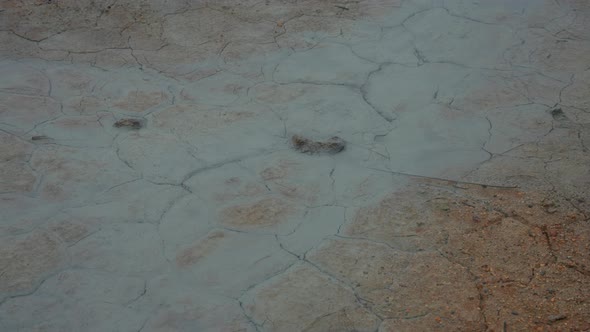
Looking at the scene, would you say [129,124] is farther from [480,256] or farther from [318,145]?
[480,256]

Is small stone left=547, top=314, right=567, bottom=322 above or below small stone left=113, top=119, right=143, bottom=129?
above

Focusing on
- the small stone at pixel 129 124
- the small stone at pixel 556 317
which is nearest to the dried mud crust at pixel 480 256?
the small stone at pixel 556 317

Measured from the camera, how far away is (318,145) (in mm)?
3254

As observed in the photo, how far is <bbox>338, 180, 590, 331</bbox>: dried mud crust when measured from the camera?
2359 mm

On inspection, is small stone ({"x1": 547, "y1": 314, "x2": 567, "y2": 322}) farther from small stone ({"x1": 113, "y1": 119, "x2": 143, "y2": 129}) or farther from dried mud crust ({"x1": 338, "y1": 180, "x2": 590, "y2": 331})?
small stone ({"x1": 113, "y1": 119, "x2": 143, "y2": 129})

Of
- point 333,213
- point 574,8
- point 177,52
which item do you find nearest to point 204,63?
point 177,52

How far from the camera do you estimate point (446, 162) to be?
314cm

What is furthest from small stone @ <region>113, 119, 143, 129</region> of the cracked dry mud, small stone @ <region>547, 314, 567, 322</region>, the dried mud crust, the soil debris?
small stone @ <region>547, 314, 567, 322</region>

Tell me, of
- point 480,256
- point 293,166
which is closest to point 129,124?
point 293,166

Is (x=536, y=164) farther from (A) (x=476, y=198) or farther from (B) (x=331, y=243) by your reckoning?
(B) (x=331, y=243)

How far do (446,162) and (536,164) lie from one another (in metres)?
0.39

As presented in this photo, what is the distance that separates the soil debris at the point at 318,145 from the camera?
127 inches

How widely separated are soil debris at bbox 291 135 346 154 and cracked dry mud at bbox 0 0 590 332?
0.13 ft

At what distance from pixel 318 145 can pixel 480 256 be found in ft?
3.18
